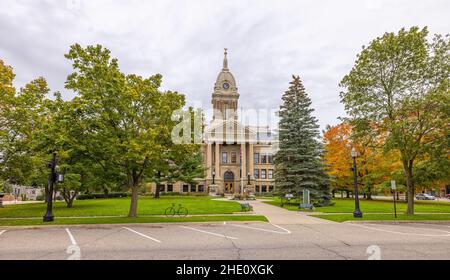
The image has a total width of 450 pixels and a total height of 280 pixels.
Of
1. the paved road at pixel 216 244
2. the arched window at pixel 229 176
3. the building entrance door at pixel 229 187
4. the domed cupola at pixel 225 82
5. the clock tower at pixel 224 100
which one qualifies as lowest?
the building entrance door at pixel 229 187

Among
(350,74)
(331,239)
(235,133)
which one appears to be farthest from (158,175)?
(331,239)

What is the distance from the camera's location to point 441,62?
62.4ft

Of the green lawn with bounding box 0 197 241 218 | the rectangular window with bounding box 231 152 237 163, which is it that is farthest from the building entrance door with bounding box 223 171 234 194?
the green lawn with bounding box 0 197 241 218

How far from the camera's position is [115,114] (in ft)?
53.2

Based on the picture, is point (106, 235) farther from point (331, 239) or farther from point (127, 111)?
point (331, 239)

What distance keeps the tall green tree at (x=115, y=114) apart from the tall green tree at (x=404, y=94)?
44.4ft

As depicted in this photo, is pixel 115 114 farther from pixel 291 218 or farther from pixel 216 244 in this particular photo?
pixel 291 218

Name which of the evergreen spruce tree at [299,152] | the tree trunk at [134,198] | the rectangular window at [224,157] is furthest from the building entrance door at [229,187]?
the tree trunk at [134,198]

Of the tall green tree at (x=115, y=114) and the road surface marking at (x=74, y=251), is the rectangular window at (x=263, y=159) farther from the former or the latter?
the road surface marking at (x=74, y=251)

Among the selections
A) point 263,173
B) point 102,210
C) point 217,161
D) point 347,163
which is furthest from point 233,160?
point 102,210

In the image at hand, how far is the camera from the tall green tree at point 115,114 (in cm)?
1564

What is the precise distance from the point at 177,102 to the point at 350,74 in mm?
13009

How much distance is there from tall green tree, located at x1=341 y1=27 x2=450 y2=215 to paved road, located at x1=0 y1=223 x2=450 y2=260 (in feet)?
24.3
